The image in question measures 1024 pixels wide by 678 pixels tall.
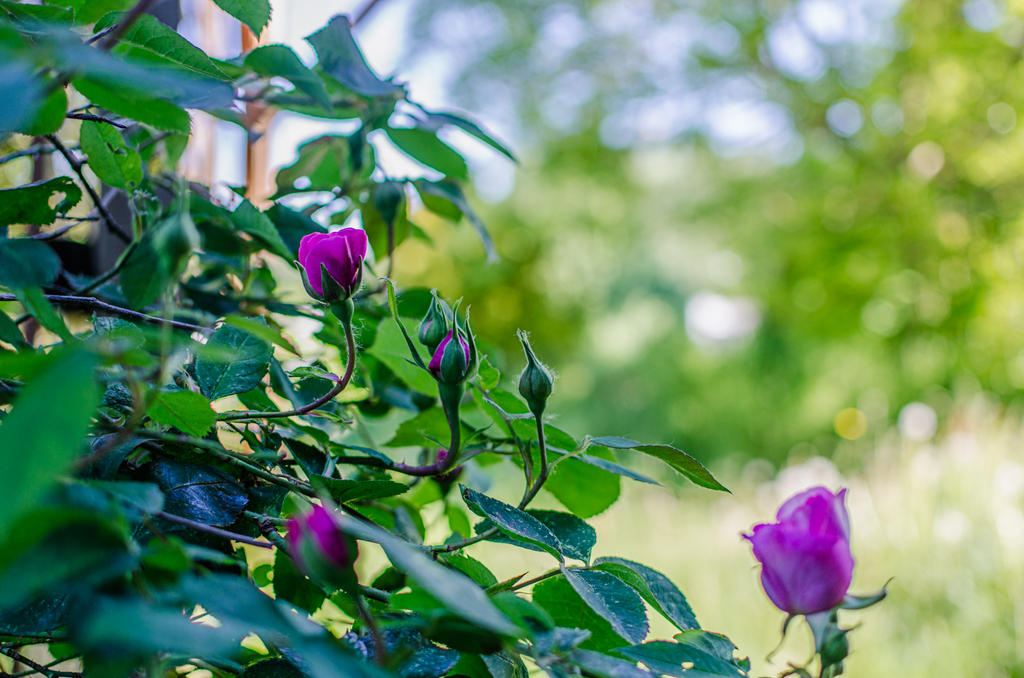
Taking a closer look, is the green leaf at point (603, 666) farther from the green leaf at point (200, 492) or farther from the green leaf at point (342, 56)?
the green leaf at point (342, 56)

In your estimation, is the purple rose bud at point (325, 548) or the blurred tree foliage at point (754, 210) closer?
the purple rose bud at point (325, 548)

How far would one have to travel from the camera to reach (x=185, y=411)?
0.19 metres

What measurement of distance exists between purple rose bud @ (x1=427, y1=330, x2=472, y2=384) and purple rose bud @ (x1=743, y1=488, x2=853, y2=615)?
0.32ft

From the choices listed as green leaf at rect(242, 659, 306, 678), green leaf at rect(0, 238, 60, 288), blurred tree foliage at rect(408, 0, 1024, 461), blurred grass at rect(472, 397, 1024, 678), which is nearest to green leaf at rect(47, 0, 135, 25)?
green leaf at rect(0, 238, 60, 288)

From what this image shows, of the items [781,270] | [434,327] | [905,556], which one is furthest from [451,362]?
[781,270]

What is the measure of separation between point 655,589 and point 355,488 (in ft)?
0.30

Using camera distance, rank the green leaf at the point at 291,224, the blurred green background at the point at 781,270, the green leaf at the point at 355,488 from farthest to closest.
A: the blurred green background at the point at 781,270
the green leaf at the point at 291,224
the green leaf at the point at 355,488

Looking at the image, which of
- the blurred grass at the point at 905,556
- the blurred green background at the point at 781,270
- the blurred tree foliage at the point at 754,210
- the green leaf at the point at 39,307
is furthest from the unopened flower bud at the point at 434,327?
the blurred tree foliage at the point at 754,210

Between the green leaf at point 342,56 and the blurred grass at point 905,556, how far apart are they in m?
1.12

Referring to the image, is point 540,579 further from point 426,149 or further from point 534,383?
point 426,149

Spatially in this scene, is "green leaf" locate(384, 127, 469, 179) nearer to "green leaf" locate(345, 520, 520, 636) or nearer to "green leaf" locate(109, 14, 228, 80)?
"green leaf" locate(109, 14, 228, 80)

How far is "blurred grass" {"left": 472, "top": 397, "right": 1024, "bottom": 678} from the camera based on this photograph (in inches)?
52.8

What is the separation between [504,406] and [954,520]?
181cm

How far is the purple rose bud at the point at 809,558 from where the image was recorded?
19 cm
